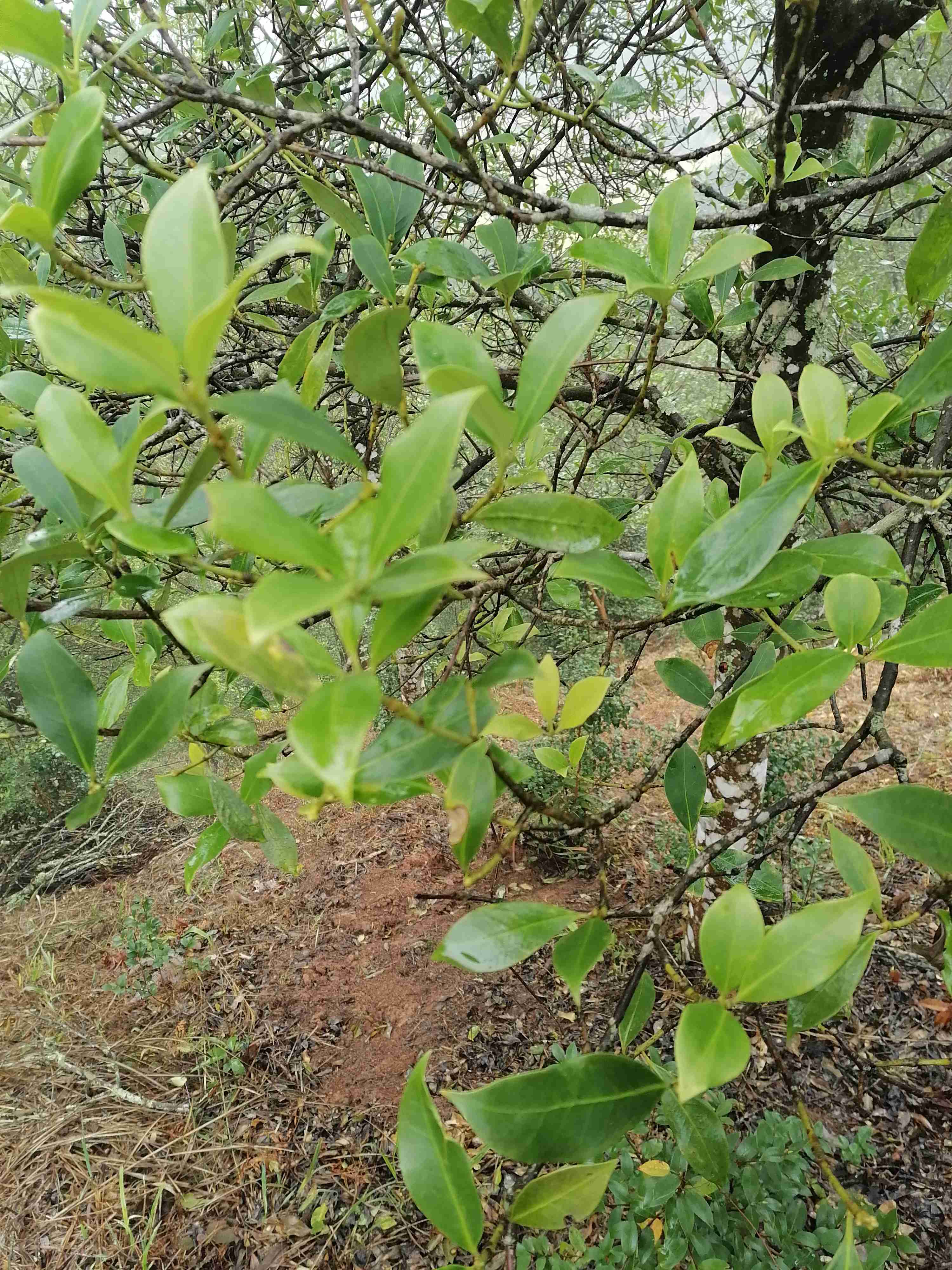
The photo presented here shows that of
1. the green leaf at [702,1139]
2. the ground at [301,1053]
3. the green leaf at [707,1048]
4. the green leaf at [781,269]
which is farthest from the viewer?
the ground at [301,1053]

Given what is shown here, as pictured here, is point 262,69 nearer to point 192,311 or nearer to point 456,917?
point 192,311

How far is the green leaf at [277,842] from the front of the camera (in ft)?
2.03

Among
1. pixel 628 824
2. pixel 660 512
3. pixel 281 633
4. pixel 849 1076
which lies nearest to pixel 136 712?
pixel 281 633

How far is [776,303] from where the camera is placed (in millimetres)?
1530

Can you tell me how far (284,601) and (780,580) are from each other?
345mm

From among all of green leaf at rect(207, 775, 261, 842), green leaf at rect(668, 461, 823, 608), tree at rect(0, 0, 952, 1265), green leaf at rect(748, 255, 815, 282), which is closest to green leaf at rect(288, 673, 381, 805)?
tree at rect(0, 0, 952, 1265)

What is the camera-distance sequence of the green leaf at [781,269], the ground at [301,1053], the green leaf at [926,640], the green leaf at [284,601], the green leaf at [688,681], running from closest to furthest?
the green leaf at [284,601]
the green leaf at [926,640]
the green leaf at [688,681]
the green leaf at [781,269]
the ground at [301,1053]

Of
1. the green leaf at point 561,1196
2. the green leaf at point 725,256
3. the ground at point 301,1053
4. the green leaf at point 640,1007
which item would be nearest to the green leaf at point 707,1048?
the green leaf at point 561,1196

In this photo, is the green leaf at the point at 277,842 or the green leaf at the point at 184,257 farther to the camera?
the green leaf at the point at 277,842

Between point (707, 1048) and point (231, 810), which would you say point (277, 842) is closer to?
point (231, 810)

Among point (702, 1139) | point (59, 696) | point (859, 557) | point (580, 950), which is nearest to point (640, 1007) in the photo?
point (702, 1139)

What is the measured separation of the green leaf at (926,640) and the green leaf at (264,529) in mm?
372

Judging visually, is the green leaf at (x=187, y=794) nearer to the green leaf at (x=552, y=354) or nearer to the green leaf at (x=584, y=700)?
the green leaf at (x=584, y=700)

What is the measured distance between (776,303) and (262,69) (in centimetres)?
113
